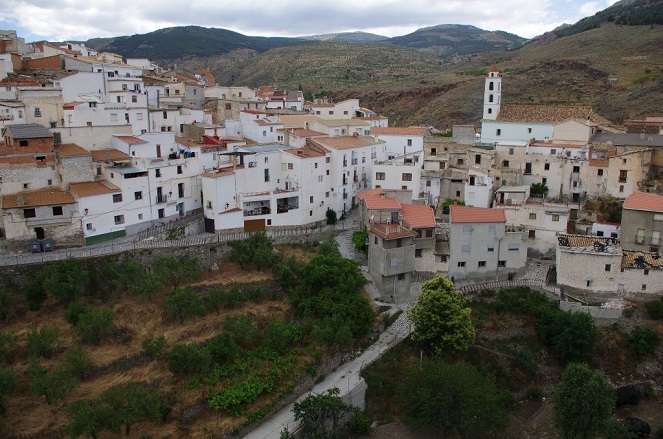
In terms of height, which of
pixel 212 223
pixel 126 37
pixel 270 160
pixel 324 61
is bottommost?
pixel 212 223

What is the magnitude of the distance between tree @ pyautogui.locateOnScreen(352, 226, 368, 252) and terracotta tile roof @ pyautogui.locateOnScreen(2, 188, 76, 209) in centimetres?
1655

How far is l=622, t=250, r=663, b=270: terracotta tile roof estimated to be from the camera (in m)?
31.2

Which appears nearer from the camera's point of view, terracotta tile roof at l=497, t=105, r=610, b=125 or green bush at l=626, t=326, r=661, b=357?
green bush at l=626, t=326, r=661, b=357

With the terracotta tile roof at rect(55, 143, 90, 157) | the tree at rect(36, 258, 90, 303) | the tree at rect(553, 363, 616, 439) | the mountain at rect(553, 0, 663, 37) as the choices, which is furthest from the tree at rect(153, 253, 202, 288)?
the mountain at rect(553, 0, 663, 37)

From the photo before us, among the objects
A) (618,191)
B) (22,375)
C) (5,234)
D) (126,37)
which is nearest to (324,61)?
(126,37)

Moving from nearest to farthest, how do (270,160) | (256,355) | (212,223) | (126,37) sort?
(256,355)
(212,223)
(270,160)
(126,37)

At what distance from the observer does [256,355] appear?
84.2 feet

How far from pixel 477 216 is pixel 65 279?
75.1ft

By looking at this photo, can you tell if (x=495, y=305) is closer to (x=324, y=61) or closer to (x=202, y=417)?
(x=202, y=417)

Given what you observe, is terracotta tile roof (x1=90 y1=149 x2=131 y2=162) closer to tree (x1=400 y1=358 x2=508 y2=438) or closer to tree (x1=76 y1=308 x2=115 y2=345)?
tree (x1=76 y1=308 x2=115 y2=345)

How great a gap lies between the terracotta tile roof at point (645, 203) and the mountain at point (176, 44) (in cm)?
12912

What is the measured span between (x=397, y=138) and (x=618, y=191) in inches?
669

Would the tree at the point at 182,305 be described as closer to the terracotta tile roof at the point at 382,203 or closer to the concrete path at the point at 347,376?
the concrete path at the point at 347,376

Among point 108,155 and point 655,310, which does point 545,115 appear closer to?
point 655,310
